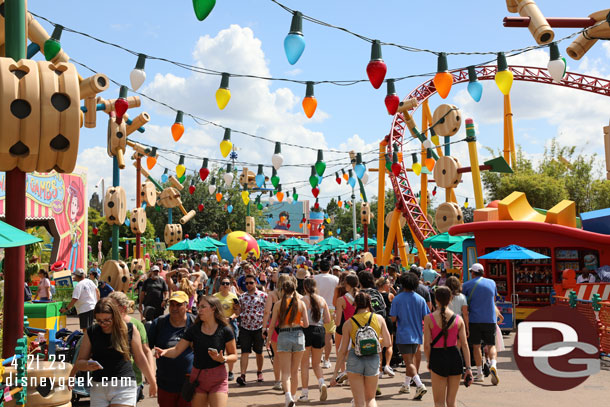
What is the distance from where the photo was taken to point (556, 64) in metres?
9.11

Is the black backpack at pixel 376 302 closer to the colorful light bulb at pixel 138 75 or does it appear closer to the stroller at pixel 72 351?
the stroller at pixel 72 351

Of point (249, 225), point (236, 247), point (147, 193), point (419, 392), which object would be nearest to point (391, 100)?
point (419, 392)

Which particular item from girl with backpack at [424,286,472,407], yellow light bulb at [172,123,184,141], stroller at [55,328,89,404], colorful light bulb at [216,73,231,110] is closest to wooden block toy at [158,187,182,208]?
A: yellow light bulb at [172,123,184,141]

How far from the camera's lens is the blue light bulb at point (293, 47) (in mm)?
8195

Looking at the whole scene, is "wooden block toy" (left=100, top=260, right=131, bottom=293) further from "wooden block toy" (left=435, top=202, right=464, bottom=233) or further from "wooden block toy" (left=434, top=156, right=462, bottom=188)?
"wooden block toy" (left=434, top=156, right=462, bottom=188)

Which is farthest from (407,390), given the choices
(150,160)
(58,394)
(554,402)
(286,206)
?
(286,206)

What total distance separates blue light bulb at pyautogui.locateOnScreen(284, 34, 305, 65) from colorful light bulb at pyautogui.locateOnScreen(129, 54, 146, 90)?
2.67 metres

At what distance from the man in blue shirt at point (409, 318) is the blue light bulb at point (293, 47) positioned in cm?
328

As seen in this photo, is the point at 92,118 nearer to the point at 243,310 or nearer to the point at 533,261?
the point at 243,310

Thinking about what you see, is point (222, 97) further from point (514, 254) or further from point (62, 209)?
point (62, 209)

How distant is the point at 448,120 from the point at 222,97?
46.7ft

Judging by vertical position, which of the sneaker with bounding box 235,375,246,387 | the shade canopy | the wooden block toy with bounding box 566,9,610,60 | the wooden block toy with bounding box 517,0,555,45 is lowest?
the sneaker with bounding box 235,375,246,387

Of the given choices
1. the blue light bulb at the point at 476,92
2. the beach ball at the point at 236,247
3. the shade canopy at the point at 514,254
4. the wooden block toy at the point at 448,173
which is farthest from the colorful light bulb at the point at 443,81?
the beach ball at the point at 236,247

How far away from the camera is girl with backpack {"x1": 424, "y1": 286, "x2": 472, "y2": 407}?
6.04 meters
